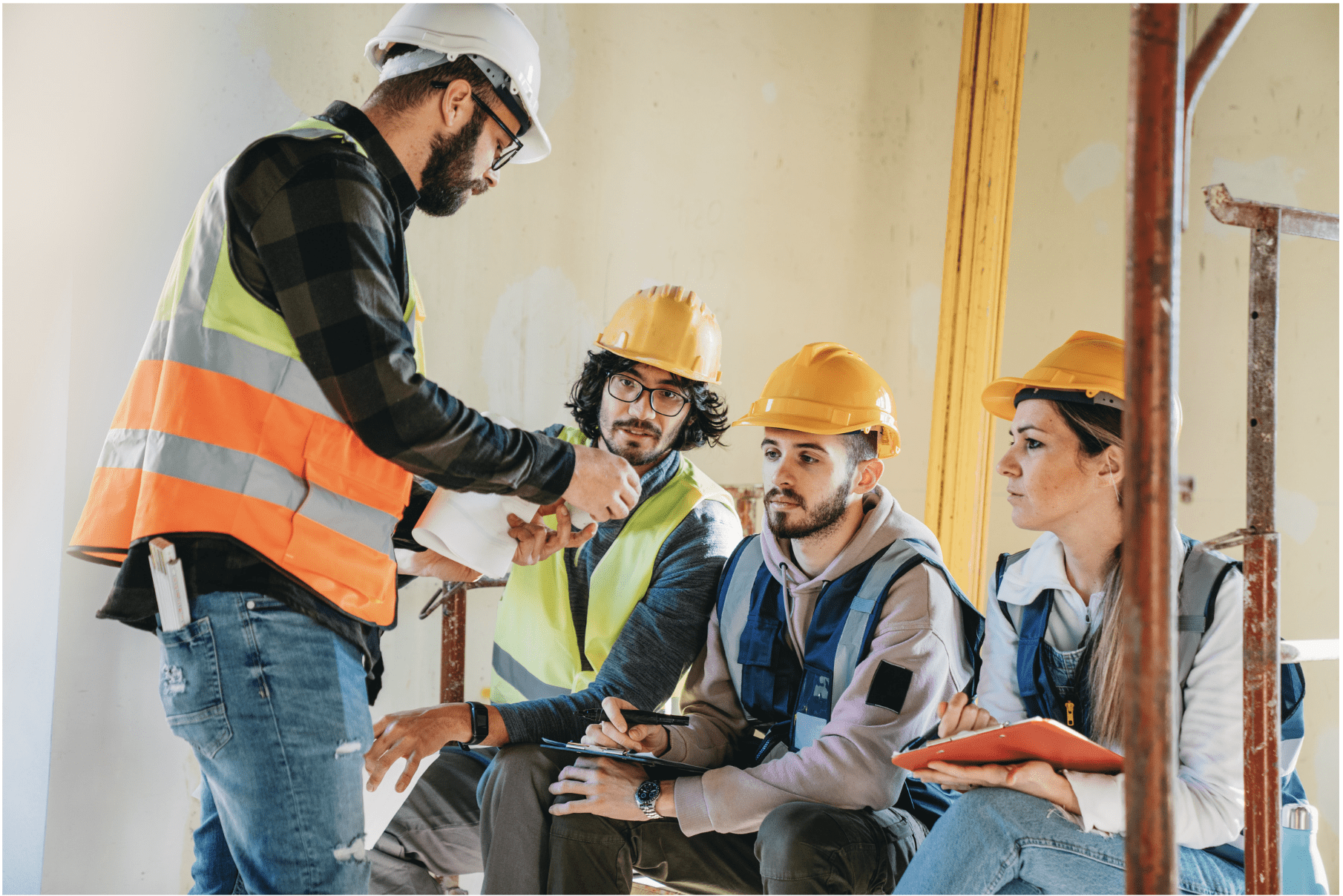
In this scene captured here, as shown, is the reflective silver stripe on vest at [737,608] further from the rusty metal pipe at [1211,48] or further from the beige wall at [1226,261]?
the beige wall at [1226,261]

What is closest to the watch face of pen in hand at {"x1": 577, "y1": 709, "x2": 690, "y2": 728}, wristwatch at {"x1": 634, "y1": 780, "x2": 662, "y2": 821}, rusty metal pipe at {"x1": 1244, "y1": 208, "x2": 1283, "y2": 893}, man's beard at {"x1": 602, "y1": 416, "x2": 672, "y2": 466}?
wristwatch at {"x1": 634, "y1": 780, "x2": 662, "y2": 821}

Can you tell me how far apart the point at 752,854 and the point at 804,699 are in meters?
0.40

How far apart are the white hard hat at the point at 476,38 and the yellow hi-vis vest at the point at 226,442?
1.07 ft

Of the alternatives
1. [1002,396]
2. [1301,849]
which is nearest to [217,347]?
[1002,396]

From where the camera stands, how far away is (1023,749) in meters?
1.89

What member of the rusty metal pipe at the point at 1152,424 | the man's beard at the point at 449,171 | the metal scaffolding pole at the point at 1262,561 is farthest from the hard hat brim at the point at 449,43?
the metal scaffolding pole at the point at 1262,561

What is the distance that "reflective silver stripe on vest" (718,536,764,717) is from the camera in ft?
8.96

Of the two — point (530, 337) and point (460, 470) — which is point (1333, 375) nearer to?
point (530, 337)

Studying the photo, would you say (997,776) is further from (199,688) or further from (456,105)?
(456,105)

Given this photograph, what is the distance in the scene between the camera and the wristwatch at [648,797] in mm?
2377

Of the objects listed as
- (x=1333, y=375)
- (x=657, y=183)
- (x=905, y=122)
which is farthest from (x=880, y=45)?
(x=1333, y=375)

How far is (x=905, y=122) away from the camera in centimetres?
505

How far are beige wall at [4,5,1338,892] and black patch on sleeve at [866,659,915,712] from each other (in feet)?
7.27

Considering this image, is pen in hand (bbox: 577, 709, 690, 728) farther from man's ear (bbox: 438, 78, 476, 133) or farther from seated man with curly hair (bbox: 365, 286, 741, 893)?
man's ear (bbox: 438, 78, 476, 133)
